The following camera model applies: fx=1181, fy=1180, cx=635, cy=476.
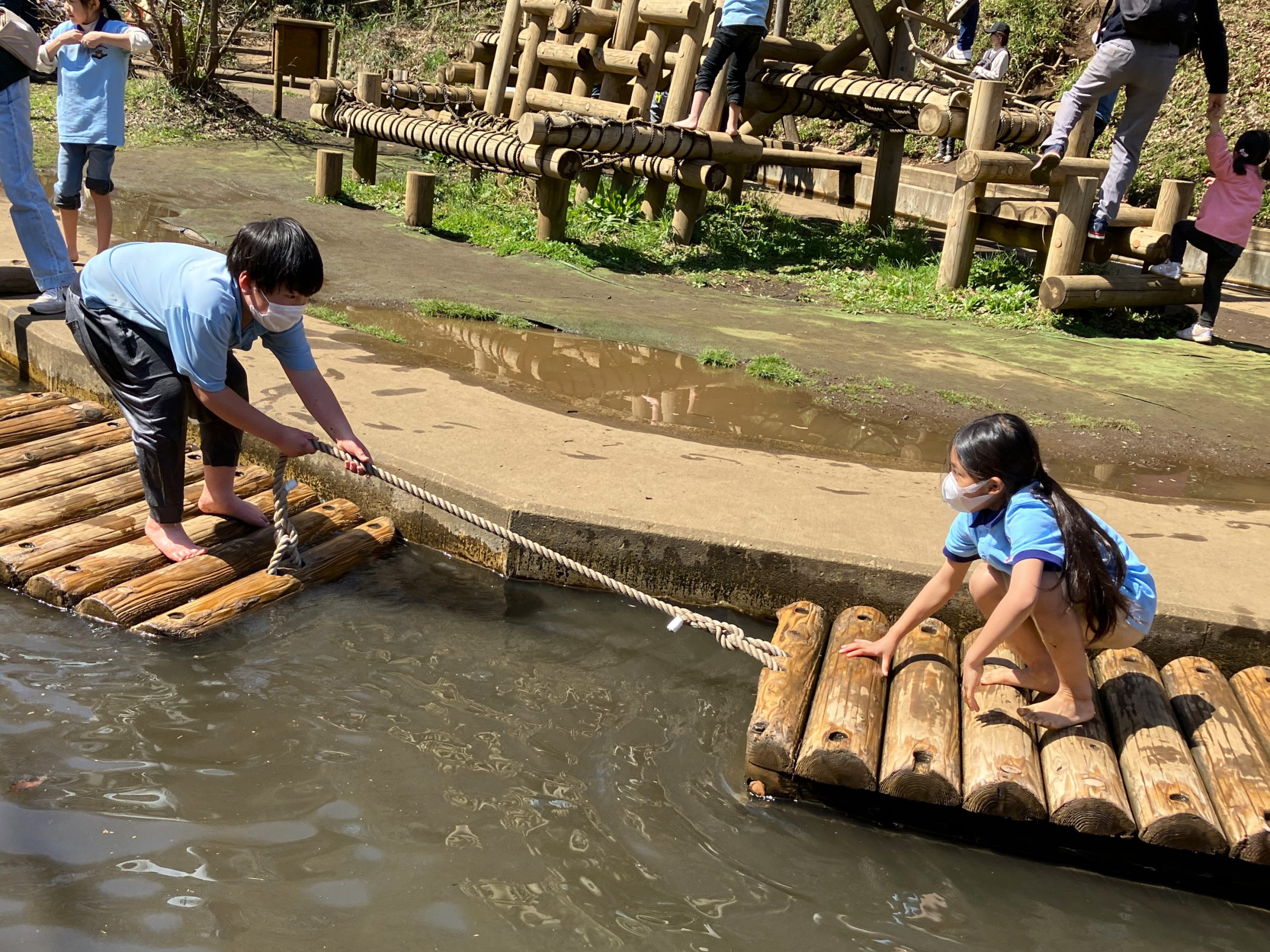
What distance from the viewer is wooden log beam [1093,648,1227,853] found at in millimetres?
3051

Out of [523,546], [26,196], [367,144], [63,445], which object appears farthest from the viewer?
[367,144]

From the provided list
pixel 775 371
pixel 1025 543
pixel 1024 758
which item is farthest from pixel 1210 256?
pixel 1024 758

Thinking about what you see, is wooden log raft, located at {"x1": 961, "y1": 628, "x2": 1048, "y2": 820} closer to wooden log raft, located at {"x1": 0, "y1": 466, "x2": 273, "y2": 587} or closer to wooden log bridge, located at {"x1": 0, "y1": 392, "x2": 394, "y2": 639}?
wooden log bridge, located at {"x1": 0, "y1": 392, "x2": 394, "y2": 639}

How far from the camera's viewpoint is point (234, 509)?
4.38 metres

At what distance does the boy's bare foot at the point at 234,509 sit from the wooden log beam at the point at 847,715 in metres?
2.14

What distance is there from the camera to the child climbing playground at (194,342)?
3.58 meters

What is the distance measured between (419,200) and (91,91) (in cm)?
376

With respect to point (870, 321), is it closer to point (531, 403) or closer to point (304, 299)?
point (531, 403)

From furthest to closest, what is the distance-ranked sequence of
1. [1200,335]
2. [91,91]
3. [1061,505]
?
[1200,335] < [91,91] < [1061,505]

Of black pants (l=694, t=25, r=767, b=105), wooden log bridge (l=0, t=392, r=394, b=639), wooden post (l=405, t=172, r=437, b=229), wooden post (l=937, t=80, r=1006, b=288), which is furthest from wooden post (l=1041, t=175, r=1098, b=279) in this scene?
wooden log bridge (l=0, t=392, r=394, b=639)

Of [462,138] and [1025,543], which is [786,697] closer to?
[1025,543]

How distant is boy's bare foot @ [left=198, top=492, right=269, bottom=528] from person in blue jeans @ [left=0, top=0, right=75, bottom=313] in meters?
1.85

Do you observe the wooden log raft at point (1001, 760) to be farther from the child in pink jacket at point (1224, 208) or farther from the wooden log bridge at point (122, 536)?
the child in pink jacket at point (1224, 208)

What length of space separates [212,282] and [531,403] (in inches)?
92.1
